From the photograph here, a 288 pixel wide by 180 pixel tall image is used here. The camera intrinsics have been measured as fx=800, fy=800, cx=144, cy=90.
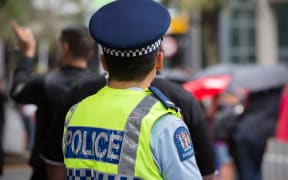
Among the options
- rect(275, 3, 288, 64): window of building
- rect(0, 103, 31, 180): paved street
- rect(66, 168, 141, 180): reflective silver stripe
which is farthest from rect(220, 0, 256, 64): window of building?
rect(66, 168, 141, 180): reflective silver stripe

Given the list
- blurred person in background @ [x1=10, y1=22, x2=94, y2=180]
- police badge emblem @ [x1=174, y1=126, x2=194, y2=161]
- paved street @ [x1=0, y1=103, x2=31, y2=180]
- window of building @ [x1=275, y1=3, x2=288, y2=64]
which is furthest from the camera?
window of building @ [x1=275, y1=3, x2=288, y2=64]

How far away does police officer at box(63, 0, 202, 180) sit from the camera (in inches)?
114

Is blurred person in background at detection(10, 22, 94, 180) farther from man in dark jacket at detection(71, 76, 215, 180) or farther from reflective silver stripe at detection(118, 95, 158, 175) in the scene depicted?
reflective silver stripe at detection(118, 95, 158, 175)

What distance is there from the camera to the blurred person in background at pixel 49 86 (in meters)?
4.94

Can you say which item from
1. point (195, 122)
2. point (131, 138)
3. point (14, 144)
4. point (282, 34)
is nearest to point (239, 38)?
point (282, 34)

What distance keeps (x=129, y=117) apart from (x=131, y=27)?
1.13 ft

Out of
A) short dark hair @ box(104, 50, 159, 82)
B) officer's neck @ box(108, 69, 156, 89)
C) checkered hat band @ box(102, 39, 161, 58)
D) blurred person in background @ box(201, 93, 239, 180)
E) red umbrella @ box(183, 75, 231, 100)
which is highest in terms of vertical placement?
checkered hat band @ box(102, 39, 161, 58)

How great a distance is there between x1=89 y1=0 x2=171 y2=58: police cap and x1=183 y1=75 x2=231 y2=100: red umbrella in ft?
17.3

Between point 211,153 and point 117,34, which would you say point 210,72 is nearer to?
point 211,153

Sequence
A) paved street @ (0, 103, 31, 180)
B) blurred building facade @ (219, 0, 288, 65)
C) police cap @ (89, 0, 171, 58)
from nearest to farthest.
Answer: police cap @ (89, 0, 171, 58) → paved street @ (0, 103, 31, 180) → blurred building facade @ (219, 0, 288, 65)

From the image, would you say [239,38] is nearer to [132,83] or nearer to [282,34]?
[282,34]

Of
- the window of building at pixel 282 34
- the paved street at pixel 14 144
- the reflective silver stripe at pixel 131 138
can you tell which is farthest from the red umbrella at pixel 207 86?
the window of building at pixel 282 34

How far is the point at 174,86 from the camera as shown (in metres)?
4.17

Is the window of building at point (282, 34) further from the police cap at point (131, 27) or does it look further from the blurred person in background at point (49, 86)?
the police cap at point (131, 27)
